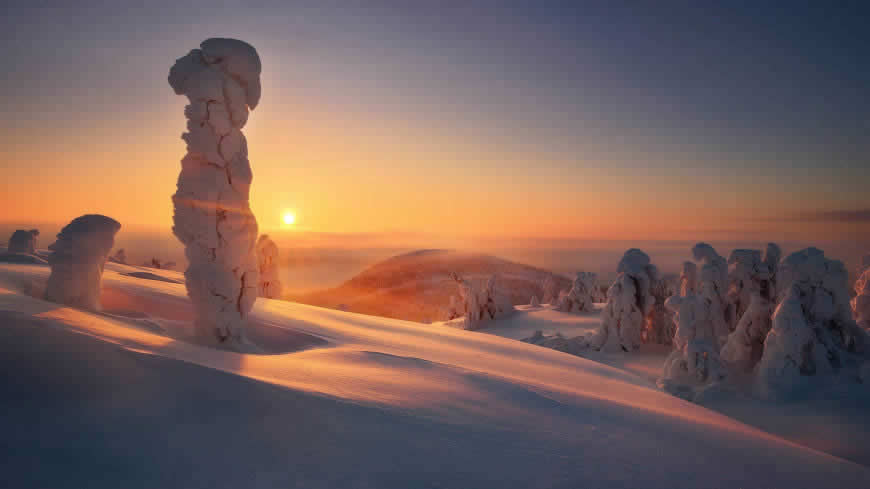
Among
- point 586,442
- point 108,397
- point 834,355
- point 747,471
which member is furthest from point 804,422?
point 108,397

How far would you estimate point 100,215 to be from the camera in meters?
6.62

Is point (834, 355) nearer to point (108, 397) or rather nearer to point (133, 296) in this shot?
point (108, 397)

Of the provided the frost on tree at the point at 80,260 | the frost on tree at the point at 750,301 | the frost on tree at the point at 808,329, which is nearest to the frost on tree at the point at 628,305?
the frost on tree at the point at 750,301

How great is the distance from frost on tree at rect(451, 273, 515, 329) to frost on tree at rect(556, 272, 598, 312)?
11.9 ft

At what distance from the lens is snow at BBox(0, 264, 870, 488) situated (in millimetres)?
2244

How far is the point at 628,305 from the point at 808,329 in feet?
20.6

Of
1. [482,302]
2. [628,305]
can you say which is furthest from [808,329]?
[482,302]

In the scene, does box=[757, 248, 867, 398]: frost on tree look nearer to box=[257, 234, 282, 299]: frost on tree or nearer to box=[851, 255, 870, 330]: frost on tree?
box=[851, 255, 870, 330]: frost on tree

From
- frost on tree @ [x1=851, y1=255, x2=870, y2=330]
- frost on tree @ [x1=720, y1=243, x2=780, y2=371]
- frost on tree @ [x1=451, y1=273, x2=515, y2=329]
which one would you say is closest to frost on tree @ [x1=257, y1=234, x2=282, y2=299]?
frost on tree @ [x1=451, y1=273, x2=515, y2=329]

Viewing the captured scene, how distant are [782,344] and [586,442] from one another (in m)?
7.98

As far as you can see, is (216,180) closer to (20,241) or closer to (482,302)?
(20,241)

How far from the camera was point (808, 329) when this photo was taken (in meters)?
8.38

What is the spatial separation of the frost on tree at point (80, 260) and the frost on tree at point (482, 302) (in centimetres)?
1901

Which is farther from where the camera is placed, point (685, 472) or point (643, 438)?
point (643, 438)
